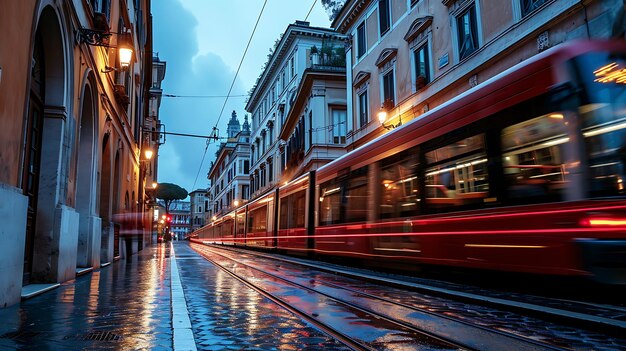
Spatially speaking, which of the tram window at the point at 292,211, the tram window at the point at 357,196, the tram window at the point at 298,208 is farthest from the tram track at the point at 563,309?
the tram window at the point at 292,211

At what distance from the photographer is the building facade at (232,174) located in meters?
65.2

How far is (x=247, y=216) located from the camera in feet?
89.7

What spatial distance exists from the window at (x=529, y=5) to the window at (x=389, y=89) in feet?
26.1

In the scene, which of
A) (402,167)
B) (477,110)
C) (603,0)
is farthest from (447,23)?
(477,110)

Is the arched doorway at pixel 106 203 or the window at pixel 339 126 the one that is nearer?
the arched doorway at pixel 106 203

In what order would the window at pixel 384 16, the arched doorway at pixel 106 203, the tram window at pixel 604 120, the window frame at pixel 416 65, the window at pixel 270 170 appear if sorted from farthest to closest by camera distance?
the window at pixel 270 170, the window at pixel 384 16, the window frame at pixel 416 65, the arched doorway at pixel 106 203, the tram window at pixel 604 120

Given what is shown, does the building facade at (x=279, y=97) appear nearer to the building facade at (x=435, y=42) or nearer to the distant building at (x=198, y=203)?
the building facade at (x=435, y=42)

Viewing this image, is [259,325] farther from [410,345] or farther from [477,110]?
[477,110]

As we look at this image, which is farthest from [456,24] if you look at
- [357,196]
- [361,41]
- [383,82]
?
[361,41]

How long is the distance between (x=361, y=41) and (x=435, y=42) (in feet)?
26.4

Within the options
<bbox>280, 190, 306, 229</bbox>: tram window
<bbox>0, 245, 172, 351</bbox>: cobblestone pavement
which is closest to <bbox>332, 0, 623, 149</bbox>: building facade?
<bbox>280, 190, 306, 229</bbox>: tram window

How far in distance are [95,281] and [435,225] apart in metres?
6.51

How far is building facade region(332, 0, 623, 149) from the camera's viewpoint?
12484mm

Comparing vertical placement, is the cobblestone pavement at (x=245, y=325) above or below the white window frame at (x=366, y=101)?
below
